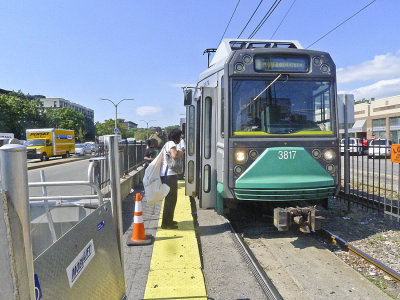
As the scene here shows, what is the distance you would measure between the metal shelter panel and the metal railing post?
0.81 feet

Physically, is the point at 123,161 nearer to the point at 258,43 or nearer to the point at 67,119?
the point at 258,43

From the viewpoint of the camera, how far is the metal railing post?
1.15 metres

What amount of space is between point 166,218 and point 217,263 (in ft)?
5.07

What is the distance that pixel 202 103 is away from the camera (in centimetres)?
622

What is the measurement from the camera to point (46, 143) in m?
30.4

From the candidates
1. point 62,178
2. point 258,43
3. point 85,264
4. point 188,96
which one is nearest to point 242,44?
point 258,43

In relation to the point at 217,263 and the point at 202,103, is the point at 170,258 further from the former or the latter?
the point at 202,103

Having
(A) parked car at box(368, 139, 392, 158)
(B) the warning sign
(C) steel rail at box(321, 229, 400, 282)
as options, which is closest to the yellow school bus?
(A) parked car at box(368, 139, 392, 158)

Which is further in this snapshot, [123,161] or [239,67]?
[123,161]

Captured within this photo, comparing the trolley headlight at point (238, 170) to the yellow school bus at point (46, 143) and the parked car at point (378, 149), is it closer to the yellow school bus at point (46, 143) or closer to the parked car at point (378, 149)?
the parked car at point (378, 149)

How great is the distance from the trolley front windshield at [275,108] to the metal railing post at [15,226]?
447 centimetres

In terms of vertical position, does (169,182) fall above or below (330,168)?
below

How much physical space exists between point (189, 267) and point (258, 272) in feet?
2.88

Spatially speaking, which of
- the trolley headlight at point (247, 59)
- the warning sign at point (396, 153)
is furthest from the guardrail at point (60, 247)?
the warning sign at point (396, 153)
